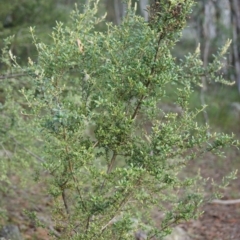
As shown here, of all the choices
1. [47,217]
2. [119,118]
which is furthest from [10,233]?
[119,118]

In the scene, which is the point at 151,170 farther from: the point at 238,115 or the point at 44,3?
the point at 238,115

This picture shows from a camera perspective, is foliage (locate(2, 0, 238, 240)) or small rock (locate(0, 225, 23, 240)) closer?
foliage (locate(2, 0, 238, 240))

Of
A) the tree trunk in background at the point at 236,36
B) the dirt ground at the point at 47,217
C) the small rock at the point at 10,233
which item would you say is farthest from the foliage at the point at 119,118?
the tree trunk in background at the point at 236,36

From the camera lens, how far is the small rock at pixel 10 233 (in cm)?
454

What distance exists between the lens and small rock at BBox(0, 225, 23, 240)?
454 cm

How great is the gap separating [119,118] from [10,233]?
2659 millimetres

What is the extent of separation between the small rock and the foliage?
6.24ft

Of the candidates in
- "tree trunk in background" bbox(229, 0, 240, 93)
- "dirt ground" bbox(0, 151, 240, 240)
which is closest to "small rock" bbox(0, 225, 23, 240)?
"dirt ground" bbox(0, 151, 240, 240)

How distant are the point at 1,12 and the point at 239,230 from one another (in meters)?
5.62

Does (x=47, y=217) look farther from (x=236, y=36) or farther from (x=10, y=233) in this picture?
(x=236, y=36)

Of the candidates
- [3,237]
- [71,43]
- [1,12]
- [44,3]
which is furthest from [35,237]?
[44,3]

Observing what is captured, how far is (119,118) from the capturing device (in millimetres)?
2646

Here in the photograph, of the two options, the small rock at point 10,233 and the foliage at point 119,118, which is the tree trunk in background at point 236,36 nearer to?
the small rock at point 10,233

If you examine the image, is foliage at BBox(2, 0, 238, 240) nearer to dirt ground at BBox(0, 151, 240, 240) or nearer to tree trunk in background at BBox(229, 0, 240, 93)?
dirt ground at BBox(0, 151, 240, 240)
